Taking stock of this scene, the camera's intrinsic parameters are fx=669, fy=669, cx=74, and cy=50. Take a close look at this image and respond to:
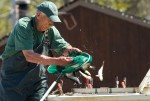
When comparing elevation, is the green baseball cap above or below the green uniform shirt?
above

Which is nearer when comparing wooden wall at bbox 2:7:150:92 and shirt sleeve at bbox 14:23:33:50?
shirt sleeve at bbox 14:23:33:50

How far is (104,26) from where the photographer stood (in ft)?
67.3

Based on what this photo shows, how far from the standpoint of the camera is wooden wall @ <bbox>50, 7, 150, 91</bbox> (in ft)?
66.7

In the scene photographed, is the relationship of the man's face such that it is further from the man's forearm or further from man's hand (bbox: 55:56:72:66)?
man's hand (bbox: 55:56:72:66)

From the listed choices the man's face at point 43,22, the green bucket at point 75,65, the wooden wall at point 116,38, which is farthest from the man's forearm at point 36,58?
the wooden wall at point 116,38

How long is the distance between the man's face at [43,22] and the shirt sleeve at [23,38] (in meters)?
0.17

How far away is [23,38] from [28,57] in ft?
0.68

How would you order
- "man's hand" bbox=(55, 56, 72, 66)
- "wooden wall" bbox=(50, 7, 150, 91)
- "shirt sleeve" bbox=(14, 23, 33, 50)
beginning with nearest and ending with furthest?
"man's hand" bbox=(55, 56, 72, 66)
"shirt sleeve" bbox=(14, 23, 33, 50)
"wooden wall" bbox=(50, 7, 150, 91)

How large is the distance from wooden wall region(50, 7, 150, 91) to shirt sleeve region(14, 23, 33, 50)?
518 inches

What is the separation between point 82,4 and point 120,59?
2.06 metres

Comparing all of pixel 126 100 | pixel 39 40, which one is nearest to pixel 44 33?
pixel 39 40

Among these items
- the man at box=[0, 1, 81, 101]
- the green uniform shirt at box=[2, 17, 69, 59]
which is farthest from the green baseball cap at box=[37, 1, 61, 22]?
the green uniform shirt at box=[2, 17, 69, 59]

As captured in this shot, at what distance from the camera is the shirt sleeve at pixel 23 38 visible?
6995mm

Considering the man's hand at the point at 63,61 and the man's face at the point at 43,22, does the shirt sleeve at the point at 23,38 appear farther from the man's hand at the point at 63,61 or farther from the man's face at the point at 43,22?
the man's hand at the point at 63,61
